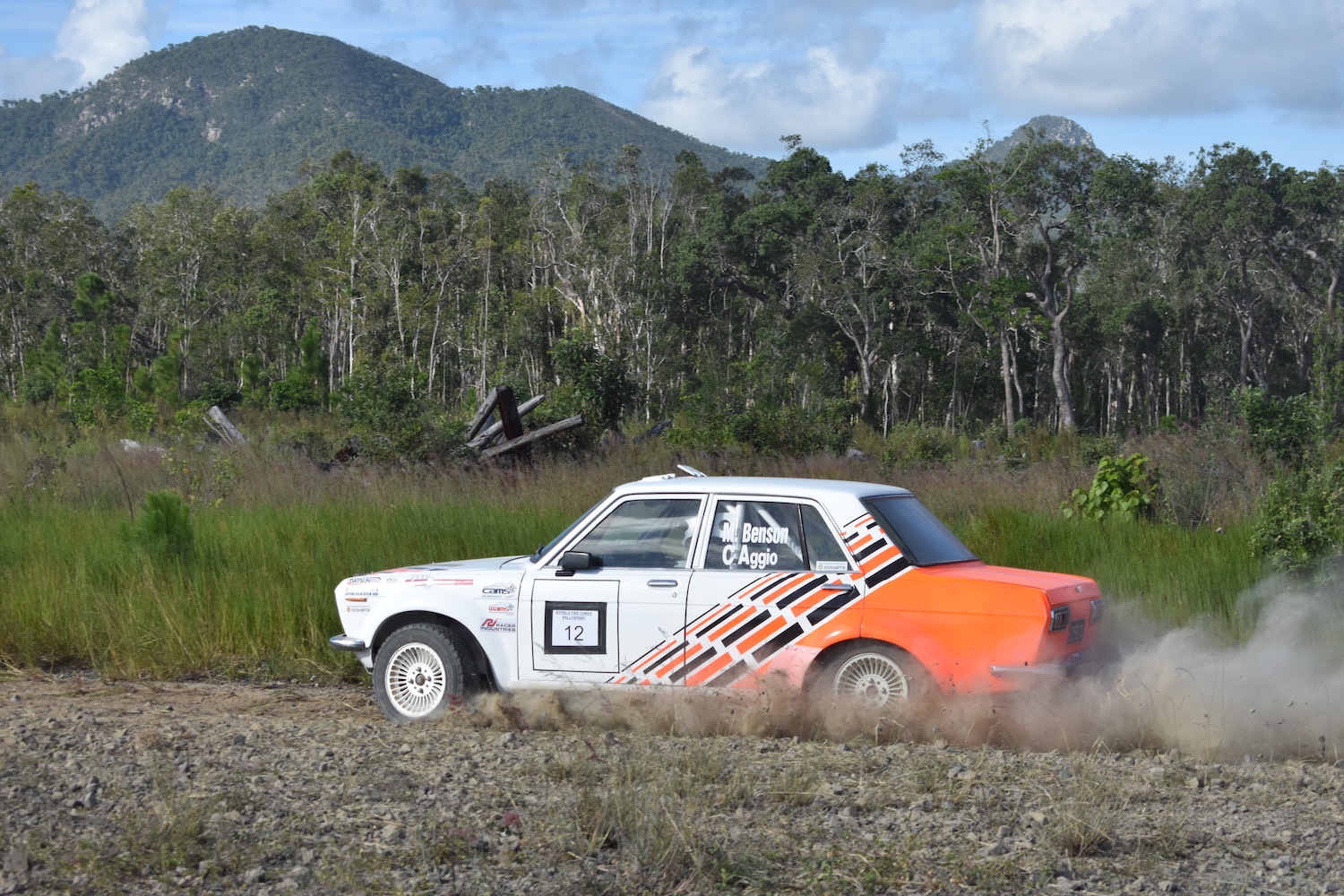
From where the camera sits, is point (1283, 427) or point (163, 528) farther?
point (1283, 427)

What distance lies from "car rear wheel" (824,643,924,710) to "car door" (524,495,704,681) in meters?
0.91

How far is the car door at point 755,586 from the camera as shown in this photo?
277 inches

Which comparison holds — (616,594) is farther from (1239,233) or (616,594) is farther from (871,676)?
(1239,233)

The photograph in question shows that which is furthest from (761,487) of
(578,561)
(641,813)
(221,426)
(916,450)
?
(916,450)

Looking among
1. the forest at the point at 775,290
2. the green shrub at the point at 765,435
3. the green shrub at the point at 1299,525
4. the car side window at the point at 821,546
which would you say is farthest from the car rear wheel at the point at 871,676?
the forest at the point at 775,290

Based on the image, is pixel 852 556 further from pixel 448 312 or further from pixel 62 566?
pixel 448 312

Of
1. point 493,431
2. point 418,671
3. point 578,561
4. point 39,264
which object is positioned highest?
point 39,264

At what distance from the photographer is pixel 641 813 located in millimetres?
4895

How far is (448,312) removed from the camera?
2474 inches

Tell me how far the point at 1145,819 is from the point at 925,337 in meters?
55.6

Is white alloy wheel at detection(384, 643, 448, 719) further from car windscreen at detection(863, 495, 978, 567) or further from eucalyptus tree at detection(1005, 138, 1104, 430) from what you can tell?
eucalyptus tree at detection(1005, 138, 1104, 430)

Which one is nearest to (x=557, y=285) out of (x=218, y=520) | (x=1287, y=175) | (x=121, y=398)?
(x=121, y=398)

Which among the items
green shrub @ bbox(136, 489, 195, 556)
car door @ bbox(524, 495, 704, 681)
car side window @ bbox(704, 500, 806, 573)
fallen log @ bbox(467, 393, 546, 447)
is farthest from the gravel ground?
fallen log @ bbox(467, 393, 546, 447)

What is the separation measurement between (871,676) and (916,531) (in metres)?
0.96
